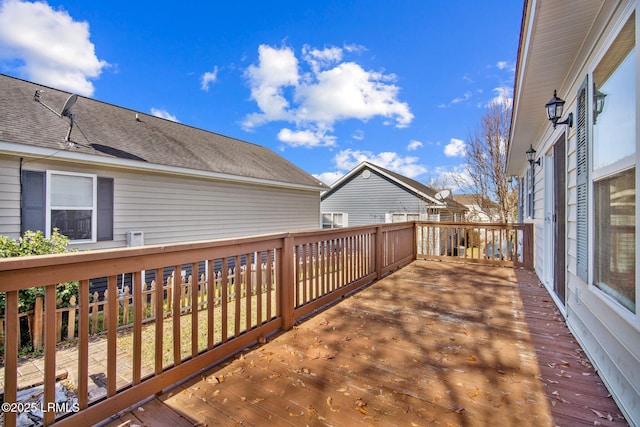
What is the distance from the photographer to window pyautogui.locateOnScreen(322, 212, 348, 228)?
50.9ft

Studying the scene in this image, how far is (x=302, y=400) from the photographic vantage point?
1.73 m

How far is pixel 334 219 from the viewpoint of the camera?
1580 cm

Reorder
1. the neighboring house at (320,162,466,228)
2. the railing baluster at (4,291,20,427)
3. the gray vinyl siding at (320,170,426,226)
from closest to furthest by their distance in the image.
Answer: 1. the railing baluster at (4,291,20,427)
2. the neighboring house at (320,162,466,228)
3. the gray vinyl siding at (320,170,426,226)

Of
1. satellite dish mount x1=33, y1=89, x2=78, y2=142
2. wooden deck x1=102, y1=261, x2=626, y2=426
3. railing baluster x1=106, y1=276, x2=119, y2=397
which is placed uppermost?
satellite dish mount x1=33, y1=89, x2=78, y2=142

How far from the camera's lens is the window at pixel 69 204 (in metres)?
4.69

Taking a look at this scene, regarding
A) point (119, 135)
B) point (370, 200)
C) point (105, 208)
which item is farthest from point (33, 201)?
point (370, 200)

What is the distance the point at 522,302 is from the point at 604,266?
6.71ft

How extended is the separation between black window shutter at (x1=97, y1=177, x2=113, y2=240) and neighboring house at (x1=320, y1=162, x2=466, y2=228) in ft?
32.2

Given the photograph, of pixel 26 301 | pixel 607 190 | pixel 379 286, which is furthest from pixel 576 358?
pixel 26 301

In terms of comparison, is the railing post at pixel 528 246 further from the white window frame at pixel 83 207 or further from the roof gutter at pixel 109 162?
the white window frame at pixel 83 207

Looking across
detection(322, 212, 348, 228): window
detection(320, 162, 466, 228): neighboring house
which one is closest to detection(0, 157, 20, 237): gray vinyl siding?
detection(320, 162, 466, 228): neighboring house

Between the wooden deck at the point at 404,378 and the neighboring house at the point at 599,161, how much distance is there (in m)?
0.24

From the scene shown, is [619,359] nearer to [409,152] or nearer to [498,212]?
[498,212]

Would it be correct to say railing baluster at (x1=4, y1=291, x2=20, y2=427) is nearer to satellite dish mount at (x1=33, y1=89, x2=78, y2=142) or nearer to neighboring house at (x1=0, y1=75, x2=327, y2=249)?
neighboring house at (x1=0, y1=75, x2=327, y2=249)
